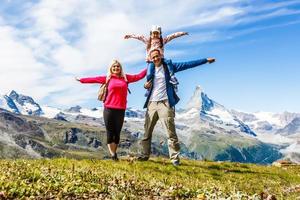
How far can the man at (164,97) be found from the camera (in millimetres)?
19797

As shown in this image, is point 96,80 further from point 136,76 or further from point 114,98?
point 136,76

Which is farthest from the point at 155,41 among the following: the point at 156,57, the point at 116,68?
the point at 116,68

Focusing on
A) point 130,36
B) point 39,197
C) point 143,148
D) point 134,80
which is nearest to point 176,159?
point 143,148

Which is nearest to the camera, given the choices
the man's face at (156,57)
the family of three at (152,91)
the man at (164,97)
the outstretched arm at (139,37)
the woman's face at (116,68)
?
the man at (164,97)

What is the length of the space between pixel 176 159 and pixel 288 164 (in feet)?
44.5

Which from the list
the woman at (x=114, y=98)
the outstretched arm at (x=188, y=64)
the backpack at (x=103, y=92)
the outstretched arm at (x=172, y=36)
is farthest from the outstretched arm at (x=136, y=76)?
the outstretched arm at (x=172, y=36)

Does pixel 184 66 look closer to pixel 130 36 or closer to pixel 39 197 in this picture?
pixel 130 36

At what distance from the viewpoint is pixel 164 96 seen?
20141 mm

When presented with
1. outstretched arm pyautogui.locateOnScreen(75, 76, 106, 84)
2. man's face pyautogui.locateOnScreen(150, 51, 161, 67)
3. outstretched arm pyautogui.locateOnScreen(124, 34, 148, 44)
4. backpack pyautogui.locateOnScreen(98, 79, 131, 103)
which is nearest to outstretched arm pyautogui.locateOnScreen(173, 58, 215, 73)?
man's face pyautogui.locateOnScreen(150, 51, 161, 67)

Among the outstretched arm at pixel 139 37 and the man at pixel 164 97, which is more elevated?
the outstretched arm at pixel 139 37

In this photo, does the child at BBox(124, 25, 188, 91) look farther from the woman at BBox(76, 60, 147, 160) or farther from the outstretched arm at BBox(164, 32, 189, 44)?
the woman at BBox(76, 60, 147, 160)

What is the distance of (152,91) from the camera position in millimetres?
20422

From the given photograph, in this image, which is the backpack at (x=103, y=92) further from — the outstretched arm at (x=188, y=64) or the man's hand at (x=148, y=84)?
the outstretched arm at (x=188, y=64)

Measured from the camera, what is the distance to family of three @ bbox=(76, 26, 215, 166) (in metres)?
20.0
